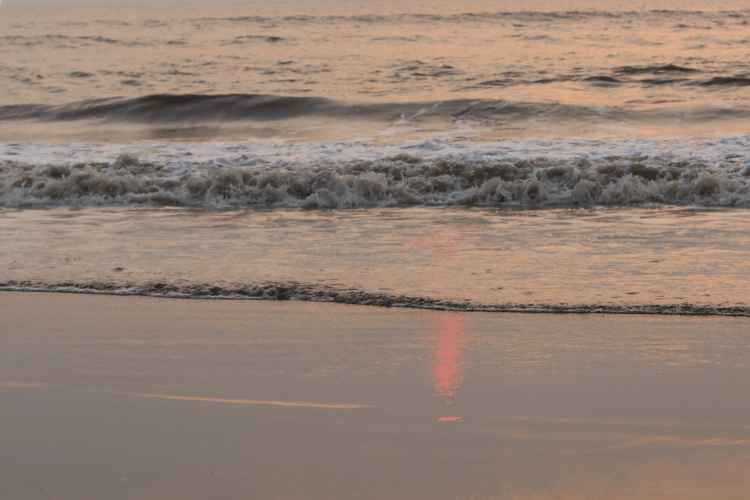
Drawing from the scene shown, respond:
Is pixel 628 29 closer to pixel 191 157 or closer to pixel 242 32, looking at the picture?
pixel 242 32

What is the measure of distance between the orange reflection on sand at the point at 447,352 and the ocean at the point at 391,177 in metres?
0.25

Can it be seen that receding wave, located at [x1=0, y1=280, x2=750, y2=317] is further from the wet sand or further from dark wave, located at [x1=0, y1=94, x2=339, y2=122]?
dark wave, located at [x1=0, y1=94, x2=339, y2=122]

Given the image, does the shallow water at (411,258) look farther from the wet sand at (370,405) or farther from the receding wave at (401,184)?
the receding wave at (401,184)

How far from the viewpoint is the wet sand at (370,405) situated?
2252 millimetres

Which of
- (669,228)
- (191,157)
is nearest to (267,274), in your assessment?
(669,228)

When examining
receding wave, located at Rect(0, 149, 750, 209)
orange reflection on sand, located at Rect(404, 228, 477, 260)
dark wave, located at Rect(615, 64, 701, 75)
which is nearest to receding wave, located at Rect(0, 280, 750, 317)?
orange reflection on sand, located at Rect(404, 228, 477, 260)

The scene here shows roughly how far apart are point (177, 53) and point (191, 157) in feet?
57.6

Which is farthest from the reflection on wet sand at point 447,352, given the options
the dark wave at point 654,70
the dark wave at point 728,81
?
the dark wave at point 654,70

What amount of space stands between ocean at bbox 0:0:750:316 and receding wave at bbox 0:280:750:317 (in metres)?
0.02

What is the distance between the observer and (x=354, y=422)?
8.71 ft

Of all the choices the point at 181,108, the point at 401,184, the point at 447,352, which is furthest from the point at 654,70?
the point at 447,352

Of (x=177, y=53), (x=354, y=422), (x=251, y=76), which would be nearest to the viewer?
(x=354, y=422)

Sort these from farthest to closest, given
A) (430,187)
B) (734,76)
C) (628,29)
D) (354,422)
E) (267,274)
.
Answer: (628,29), (734,76), (430,187), (267,274), (354,422)

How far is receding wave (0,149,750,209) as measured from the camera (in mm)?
8586
